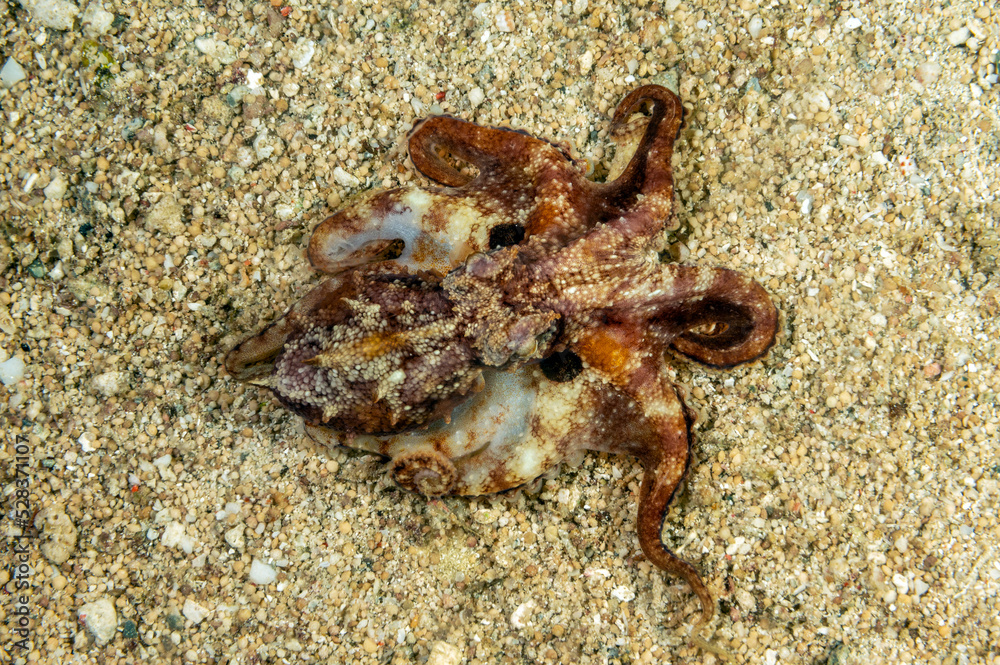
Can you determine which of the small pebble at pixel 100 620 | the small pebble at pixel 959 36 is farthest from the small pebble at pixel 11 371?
the small pebble at pixel 959 36

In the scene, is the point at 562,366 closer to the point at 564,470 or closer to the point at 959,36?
the point at 564,470

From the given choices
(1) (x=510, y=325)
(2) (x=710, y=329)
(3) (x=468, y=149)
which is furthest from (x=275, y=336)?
(2) (x=710, y=329)

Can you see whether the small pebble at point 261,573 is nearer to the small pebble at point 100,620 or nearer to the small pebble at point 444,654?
the small pebble at point 100,620

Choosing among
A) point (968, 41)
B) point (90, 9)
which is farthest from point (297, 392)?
point (968, 41)

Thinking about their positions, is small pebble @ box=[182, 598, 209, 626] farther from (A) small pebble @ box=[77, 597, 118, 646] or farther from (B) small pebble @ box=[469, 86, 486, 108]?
(B) small pebble @ box=[469, 86, 486, 108]

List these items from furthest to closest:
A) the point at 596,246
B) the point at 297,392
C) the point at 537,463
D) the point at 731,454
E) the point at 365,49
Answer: the point at 365,49 → the point at 731,454 → the point at 537,463 → the point at 596,246 → the point at 297,392

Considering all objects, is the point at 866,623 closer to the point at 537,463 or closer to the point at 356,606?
the point at 537,463
